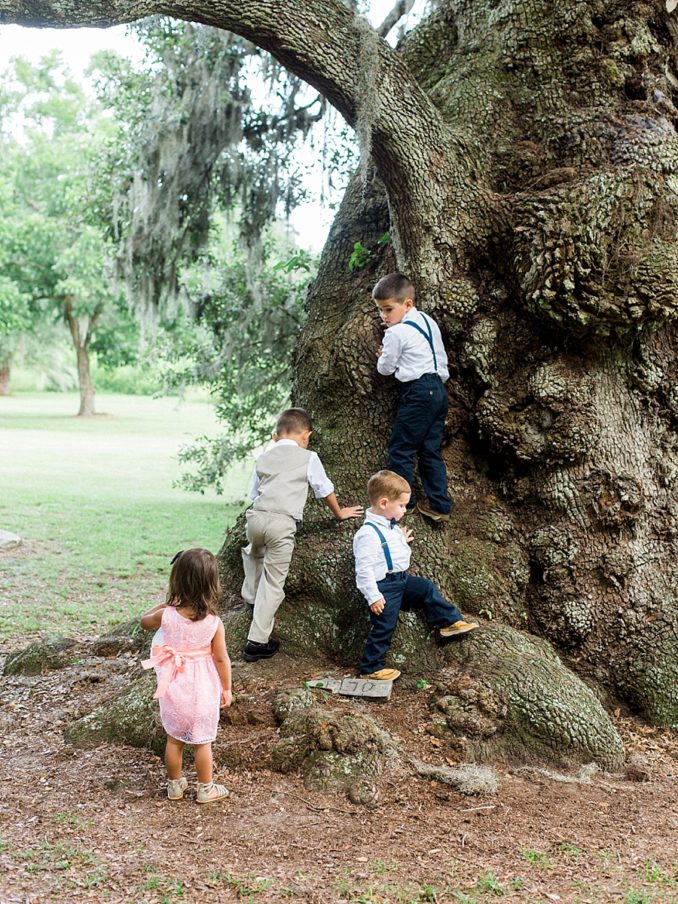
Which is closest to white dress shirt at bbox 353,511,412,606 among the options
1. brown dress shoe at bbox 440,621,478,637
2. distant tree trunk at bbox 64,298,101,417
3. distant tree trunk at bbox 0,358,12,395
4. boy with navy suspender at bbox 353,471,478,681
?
boy with navy suspender at bbox 353,471,478,681

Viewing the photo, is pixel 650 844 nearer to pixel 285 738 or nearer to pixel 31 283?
pixel 285 738

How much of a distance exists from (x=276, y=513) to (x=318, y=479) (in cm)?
32

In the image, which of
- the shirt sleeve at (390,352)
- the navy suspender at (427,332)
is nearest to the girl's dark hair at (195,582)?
the shirt sleeve at (390,352)

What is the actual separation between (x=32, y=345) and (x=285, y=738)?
131ft

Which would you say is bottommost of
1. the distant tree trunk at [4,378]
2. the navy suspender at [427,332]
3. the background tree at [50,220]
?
the distant tree trunk at [4,378]

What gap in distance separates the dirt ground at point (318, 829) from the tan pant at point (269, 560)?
0.26 meters

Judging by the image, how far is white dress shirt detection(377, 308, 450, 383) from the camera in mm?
5277

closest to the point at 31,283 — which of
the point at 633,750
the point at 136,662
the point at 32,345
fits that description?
the point at 32,345

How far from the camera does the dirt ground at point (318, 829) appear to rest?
349 cm

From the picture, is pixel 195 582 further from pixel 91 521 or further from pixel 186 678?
pixel 91 521

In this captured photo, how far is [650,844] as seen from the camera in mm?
3957

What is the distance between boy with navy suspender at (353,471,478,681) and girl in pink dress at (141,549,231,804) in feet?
3.17

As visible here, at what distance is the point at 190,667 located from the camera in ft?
13.8

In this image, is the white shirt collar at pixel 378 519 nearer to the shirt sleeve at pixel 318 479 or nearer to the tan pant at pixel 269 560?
the shirt sleeve at pixel 318 479
